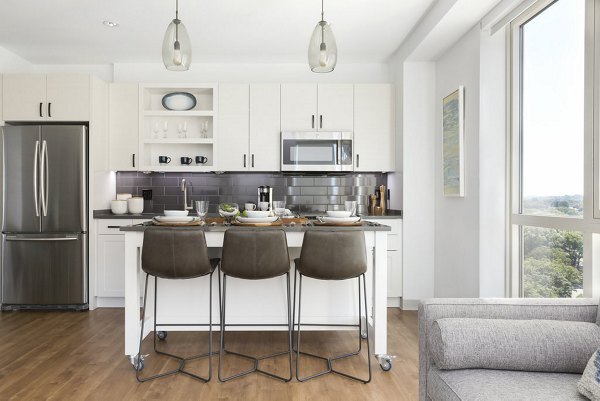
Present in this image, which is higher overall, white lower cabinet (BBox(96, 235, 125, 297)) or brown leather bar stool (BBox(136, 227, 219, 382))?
brown leather bar stool (BBox(136, 227, 219, 382))

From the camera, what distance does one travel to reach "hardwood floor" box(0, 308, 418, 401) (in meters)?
2.49

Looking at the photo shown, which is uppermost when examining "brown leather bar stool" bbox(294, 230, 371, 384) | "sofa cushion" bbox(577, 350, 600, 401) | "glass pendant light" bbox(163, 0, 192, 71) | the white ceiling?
the white ceiling

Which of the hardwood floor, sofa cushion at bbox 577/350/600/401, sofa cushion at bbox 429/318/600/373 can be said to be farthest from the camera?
the hardwood floor

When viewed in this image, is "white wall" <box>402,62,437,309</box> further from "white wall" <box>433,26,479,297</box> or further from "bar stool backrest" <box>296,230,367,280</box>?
"bar stool backrest" <box>296,230,367,280</box>

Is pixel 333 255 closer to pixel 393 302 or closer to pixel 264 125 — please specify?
pixel 393 302

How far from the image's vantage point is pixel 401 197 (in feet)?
14.7

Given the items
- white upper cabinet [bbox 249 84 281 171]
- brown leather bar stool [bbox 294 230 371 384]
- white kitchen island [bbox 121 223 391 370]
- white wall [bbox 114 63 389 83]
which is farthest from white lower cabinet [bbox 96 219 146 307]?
brown leather bar stool [bbox 294 230 371 384]

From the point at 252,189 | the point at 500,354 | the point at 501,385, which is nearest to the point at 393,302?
the point at 252,189

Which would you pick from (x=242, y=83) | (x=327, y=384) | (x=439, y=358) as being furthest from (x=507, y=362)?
(x=242, y=83)

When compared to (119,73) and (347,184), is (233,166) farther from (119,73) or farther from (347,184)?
(119,73)

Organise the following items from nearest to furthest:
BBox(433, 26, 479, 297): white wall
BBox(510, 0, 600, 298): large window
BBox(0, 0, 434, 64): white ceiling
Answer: BBox(510, 0, 600, 298): large window → BBox(433, 26, 479, 297): white wall → BBox(0, 0, 434, 64): white ceiling

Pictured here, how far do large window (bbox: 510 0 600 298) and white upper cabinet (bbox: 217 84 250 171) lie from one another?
264 centimetres

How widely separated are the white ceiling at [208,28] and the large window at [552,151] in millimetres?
989

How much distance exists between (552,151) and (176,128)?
3771mm
